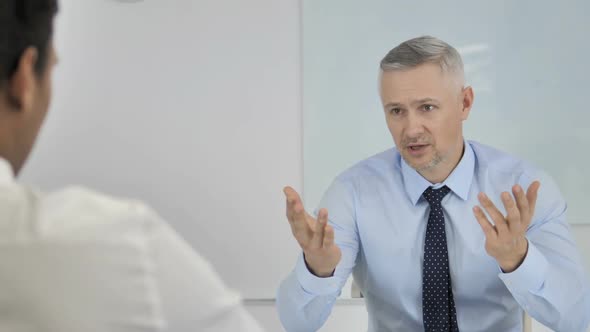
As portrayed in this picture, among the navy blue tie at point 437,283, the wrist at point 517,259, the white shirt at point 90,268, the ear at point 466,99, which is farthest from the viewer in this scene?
the ear at point 466,99

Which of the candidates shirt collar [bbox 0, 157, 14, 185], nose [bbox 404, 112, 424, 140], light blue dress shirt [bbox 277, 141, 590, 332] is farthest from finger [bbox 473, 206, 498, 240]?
shirt collar [bbox 0, 157, 14, 185]

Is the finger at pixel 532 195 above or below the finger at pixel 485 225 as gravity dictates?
above

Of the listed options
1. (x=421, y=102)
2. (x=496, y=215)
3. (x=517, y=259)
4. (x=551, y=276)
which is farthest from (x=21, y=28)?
(x=421, y=102)

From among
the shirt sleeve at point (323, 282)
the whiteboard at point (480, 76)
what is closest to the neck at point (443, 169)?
the shirt sleeve at point (323, 282)

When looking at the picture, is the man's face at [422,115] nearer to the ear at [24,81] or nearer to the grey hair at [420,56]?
the grey hair at [420,56]

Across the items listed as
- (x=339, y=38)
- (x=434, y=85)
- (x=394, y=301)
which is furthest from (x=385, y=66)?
(x=339, y=38)

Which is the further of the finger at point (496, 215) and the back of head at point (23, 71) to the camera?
the finger at point (496, 215)

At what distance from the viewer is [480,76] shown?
367 centimetres

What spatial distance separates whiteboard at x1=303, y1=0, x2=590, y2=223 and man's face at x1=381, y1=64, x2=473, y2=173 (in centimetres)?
120

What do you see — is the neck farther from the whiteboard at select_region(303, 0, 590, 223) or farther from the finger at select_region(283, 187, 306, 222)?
the whiteboard at select_region(303, 0, 590, 223)

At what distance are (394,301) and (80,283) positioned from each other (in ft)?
5.86

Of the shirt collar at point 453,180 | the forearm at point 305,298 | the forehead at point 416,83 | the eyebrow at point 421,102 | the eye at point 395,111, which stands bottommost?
the forearm at point 305,298

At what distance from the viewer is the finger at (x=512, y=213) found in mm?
1830

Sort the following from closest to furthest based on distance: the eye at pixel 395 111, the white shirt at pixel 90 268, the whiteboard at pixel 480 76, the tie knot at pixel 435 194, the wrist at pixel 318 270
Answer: the white shirt at pixel 90 268 → the wrist at pixel 318 270 → the tie knot at pixel 435 194 → the eye at pixel 395 111 → the whiteboard at pixel 480 76
